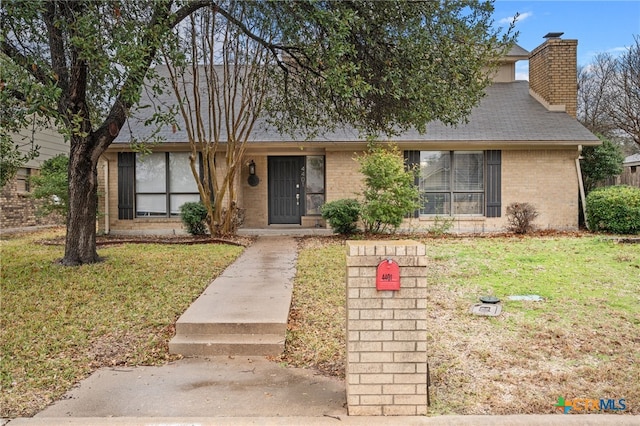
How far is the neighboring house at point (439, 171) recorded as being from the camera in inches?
567

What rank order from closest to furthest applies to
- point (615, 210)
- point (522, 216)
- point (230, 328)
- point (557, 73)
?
1. point (230, 328)
2. point (615, 210)
3. point (522, 216)
4. point (557, 73)

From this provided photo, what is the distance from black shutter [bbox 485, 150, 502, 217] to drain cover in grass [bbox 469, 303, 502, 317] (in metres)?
9.01

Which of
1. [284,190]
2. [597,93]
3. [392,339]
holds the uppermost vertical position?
[597,93]

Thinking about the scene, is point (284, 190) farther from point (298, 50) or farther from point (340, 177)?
point (298, 50)

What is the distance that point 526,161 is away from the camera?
48.1ft

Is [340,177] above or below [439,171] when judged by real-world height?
below

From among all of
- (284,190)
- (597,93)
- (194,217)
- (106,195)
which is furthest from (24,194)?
(597,93)

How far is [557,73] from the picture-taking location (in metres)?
15.9

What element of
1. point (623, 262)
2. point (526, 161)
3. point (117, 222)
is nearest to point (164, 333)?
point (623, 262)

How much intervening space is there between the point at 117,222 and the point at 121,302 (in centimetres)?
906

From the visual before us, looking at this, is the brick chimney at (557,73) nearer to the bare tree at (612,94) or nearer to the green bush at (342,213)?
the green bush at (342,213)

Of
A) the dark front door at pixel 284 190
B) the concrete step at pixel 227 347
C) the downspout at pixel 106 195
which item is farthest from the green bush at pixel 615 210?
the downspout at pixel 106 195

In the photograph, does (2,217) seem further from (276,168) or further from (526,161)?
(526,161)

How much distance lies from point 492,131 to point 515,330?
10.5 metres
